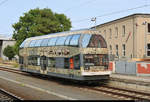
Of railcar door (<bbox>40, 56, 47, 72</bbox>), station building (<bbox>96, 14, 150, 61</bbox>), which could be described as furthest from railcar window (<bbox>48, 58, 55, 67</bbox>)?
station building (<bbox>96, 14, 150, 61</bbox>)

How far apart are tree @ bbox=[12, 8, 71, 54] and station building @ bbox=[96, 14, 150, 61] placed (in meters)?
11.5

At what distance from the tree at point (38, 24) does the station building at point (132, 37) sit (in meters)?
11.5

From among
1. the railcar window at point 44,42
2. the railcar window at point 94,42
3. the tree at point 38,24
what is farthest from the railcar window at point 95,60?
the tree at point 38,24

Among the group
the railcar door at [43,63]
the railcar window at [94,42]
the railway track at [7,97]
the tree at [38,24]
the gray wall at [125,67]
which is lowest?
the railway track at [7,97]

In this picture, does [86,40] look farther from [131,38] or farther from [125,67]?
[131,38]

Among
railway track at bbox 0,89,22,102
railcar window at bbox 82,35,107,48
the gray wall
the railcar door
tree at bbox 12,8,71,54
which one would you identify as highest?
tree at bbox 12,8,71,54

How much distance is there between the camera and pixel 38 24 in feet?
135

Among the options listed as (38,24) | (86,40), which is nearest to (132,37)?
(38,24)

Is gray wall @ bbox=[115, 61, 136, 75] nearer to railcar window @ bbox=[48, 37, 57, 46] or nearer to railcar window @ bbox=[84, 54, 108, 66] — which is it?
railcar window @ bbox=[84, 54, 108, 66]

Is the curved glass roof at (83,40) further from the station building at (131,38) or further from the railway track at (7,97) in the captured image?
the station building at (131,38)

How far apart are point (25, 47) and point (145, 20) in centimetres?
1771

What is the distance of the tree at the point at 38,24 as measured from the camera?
133 feet

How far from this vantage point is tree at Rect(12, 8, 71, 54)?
40.7m

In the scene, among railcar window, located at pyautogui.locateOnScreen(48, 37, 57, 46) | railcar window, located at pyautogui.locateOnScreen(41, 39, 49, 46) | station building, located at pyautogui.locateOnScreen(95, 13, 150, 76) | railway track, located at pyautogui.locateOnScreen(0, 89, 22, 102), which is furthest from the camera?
station building, located at pyautogui.locateOnScreen(95, 13, 150, 76)
